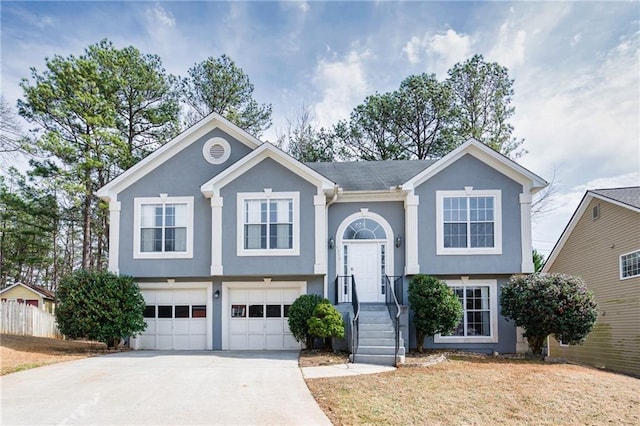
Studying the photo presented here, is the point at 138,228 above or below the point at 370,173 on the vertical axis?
below

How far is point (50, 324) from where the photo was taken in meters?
22.0

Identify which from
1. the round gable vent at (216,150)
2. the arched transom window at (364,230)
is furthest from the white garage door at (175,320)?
the arched transom window at (364,230)

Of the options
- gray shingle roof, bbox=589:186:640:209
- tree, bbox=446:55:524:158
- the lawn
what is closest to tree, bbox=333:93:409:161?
tree, bbox=446:55:524:158

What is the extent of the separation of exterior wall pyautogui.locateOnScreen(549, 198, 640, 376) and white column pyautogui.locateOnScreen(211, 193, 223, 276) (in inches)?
518

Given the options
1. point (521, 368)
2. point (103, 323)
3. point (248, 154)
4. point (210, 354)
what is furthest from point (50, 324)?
point (521, 368)

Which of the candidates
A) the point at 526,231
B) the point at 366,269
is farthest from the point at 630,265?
the point at 366,269

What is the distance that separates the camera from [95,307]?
14547 millimetres

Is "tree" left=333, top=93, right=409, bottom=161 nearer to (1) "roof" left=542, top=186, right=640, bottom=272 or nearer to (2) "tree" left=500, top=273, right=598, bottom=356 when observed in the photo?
(1) "roof" left=542, top=186, right=640, bottom=272

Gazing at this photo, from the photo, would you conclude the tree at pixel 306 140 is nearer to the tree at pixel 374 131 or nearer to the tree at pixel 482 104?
the tree at pixel 374 131

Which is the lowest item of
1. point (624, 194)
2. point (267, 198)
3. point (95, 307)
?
point (95, 307)

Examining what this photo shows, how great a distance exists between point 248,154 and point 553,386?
34.1 ft

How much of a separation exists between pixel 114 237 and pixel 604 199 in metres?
16.6

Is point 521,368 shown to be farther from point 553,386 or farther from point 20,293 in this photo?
point 20,293

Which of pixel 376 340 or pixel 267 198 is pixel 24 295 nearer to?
pixel 267 198
